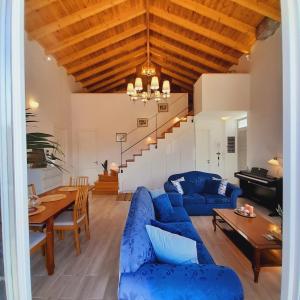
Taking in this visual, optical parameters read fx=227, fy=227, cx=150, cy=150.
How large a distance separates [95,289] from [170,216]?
143cm

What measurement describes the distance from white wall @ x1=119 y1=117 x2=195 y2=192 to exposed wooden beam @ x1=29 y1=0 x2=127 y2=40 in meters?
4.38

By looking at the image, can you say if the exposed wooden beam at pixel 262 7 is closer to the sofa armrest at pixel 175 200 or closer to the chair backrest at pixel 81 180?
the sofa armrest at pixel 175 200

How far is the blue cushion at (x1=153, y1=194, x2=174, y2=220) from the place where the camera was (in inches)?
137

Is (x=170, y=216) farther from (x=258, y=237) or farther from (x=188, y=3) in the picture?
(x=188, y=3)

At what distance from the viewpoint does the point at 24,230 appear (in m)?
0.91

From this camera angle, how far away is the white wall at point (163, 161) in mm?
8086

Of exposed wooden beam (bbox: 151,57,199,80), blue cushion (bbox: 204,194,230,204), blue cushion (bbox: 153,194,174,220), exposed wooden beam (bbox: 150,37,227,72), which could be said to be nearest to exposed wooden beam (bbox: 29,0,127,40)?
exposed wooden beam (bbox: 150,37,227,72)

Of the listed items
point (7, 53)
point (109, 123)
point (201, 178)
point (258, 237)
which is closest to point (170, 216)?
point (258, 237)

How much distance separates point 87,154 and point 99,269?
6747 millimetres

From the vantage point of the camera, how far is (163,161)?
27.0 ft

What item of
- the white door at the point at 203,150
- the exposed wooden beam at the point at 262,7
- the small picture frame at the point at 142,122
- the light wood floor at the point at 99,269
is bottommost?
the light wood floor at the point at 99,269

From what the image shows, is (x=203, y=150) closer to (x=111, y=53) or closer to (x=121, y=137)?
(x=121, y=137)

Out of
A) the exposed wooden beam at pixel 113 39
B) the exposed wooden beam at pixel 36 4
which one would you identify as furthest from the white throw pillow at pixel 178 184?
the exposed wooden beam at pixel 113 39

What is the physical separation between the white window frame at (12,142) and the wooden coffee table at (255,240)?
2502mm
